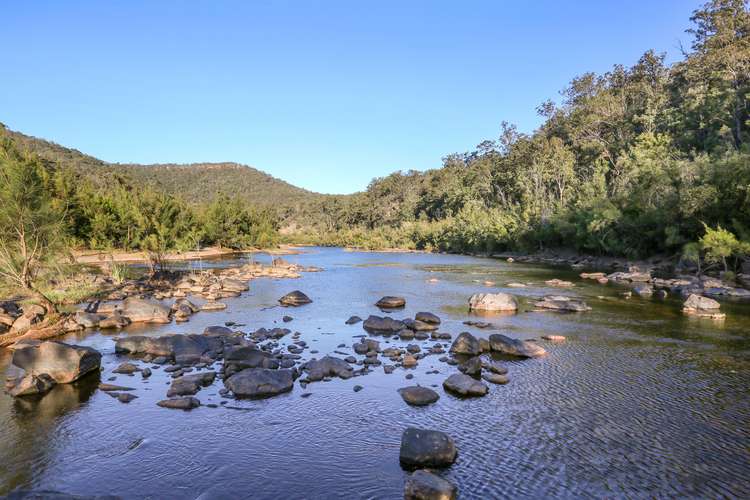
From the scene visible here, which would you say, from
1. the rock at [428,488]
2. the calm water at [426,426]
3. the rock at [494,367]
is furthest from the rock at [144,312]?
the rock at [428,488]

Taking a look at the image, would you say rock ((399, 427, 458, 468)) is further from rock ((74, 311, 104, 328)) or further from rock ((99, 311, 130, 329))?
rock ((74, 311, 104, 328))

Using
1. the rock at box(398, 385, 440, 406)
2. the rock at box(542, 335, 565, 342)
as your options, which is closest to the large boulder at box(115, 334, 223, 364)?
the rock at box(398, 385, 440, 406)

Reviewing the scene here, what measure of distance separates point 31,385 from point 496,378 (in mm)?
13934

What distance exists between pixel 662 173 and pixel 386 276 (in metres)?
27.6

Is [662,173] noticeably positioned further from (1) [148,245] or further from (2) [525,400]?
(1) [148,245]

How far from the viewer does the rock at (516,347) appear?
724 inches

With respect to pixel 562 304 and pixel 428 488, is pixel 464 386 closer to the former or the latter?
pixel 428 488

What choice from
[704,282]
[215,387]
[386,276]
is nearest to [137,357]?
[215,387]

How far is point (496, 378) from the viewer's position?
15562 mm

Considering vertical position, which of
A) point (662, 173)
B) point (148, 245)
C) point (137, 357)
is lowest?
point (137, 357)

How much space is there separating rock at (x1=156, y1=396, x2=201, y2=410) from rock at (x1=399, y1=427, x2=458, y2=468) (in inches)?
241

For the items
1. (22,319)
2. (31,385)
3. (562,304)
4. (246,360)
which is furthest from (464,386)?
(22,319)

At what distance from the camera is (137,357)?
17.9m

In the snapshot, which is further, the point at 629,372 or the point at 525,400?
the point at 629,372
